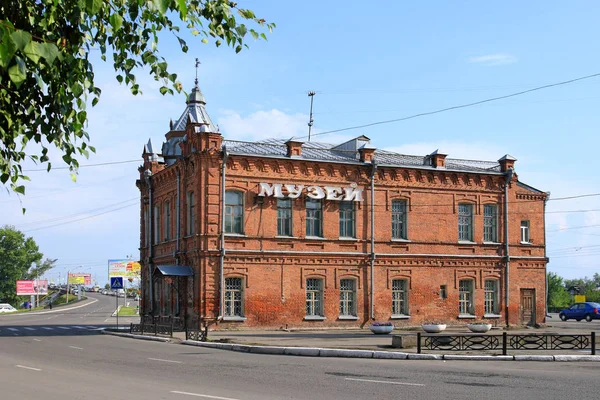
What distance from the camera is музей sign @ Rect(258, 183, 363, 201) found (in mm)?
36750

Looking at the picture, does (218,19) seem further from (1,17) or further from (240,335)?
(240,335)

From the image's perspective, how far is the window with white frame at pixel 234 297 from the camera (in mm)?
36094

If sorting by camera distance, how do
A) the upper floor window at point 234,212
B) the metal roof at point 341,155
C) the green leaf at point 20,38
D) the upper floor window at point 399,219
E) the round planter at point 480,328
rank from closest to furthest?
1. the green leaf at point 20,38
2. the round planter at point 480,328
3. the upper floor window at point 234,212
4. the metal roof at point 341,155
5. the upper floor window at point 399,219

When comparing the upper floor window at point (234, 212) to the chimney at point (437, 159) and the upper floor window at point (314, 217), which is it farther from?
the chimney at point (437, 159)

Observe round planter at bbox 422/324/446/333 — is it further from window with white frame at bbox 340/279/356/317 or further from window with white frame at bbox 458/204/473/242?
window with white frame at bbox 458/204/473/242

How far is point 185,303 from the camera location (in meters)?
37.0

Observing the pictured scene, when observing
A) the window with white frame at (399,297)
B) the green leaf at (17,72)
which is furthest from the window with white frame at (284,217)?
the green leaf at (17,72)

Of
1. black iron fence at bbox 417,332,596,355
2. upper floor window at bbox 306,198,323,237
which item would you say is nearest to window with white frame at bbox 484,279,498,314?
upper floor window at bbox 306,198,323,237

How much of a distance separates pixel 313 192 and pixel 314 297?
5.33m

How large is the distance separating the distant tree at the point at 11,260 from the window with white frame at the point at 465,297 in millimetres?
107349

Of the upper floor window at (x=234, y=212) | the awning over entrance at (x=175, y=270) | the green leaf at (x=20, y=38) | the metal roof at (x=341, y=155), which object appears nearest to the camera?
the green leaf at (x=20, y=38)

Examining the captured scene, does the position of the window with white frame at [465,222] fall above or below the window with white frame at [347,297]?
above

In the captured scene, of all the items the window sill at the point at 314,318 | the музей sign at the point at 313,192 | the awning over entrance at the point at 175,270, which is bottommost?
the window sill at the point at 314,318

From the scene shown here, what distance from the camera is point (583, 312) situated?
6069cm
